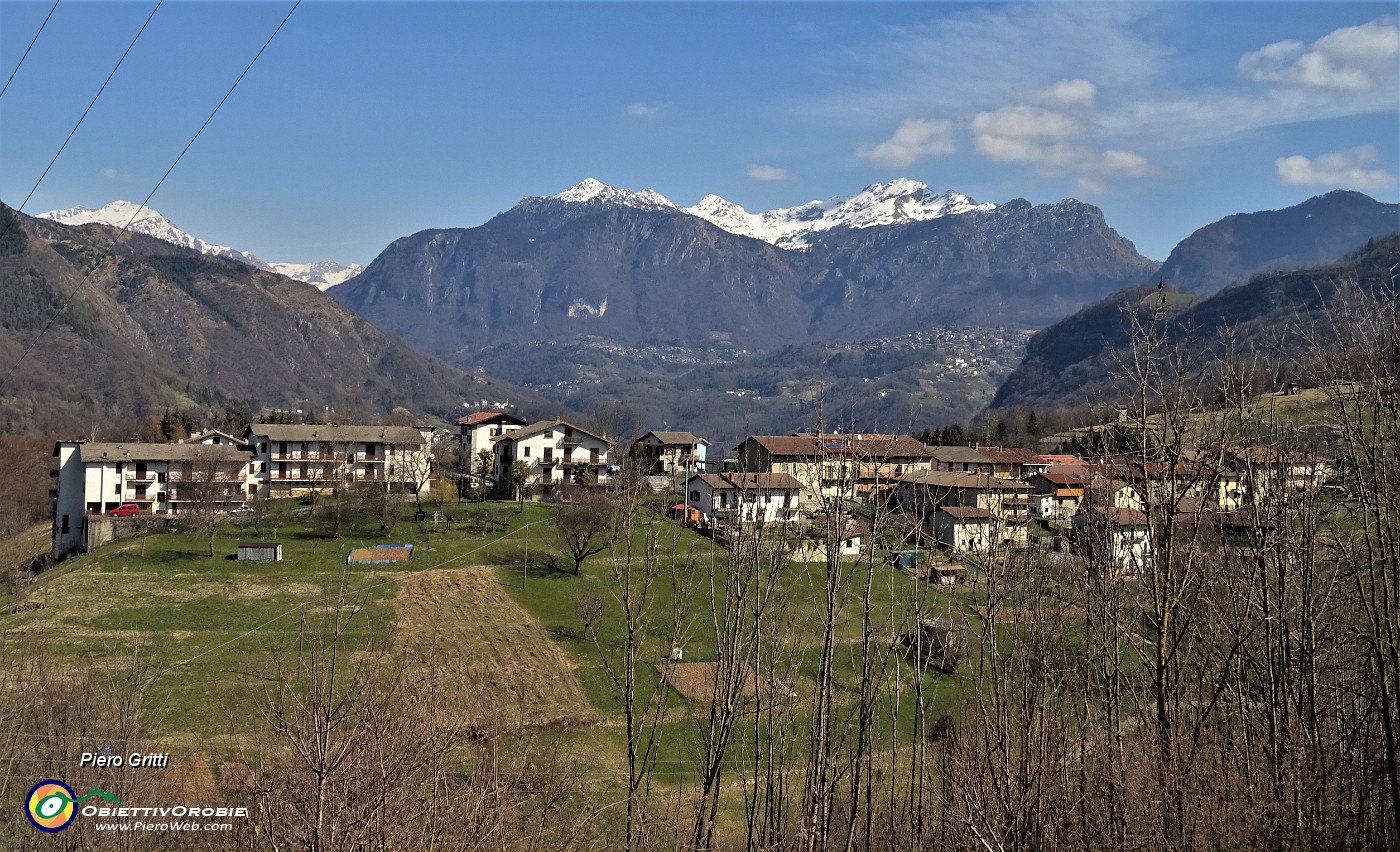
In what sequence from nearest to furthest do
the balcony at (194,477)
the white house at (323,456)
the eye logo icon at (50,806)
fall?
the eye logo icon at (50,806), the balcony at (194,477), the white house at (323,456)

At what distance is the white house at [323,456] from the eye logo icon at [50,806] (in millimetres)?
47358

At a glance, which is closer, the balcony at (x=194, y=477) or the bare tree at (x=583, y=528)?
the bare tree at (x=583, y=528)

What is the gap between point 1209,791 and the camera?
11.4 metres

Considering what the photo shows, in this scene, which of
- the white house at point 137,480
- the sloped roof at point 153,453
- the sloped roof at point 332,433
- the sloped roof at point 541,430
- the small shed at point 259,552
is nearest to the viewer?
the small shed at point 259,552

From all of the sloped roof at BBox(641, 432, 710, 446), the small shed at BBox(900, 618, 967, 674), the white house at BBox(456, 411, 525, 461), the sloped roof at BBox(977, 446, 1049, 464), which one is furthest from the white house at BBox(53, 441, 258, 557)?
the sloped roof at BBox(977, 446, 1049, 464)

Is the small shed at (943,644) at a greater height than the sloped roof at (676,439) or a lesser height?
lesser

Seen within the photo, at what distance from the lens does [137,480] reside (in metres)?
54.7

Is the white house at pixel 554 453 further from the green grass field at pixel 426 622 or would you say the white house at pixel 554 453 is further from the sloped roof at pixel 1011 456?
the sloped roof at pixel 1011 456

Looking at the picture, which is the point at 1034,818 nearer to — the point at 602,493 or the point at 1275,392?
the point at 1275,392

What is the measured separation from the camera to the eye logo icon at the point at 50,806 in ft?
40.7

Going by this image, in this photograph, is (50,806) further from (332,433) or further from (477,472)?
(477,472)

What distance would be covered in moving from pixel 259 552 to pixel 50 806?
1230 inches

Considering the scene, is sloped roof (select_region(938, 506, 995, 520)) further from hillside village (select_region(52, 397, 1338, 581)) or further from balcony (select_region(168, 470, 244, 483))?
balcony (select_region(168, 470, 244, 483))

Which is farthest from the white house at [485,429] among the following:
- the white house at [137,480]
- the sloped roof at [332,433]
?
the white house at [137,480]
